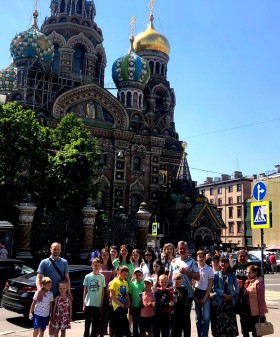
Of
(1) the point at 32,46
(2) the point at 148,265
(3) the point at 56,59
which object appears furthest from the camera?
(3) the point at 56,59

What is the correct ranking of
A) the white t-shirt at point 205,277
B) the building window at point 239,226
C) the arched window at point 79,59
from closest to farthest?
the white t-shirt at point 205,277
the arched window at point 79,59
the building window at point 239,226

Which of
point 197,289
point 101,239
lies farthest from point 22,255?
point 197,289

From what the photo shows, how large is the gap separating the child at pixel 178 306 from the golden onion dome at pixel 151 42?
4427 centimetres

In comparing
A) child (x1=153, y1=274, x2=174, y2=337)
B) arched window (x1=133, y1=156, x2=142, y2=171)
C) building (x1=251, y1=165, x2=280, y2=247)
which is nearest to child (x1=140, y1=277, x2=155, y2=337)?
child (x1=153, y1=274, x2=174, y2=337)

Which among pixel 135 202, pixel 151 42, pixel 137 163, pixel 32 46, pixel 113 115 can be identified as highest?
pixel 151 42

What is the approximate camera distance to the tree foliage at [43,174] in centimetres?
2294

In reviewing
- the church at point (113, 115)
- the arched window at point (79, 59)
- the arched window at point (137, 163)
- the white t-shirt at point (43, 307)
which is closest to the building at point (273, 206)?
the church at point (113, 115)

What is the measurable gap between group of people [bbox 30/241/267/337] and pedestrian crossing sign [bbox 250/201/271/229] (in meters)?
2.68

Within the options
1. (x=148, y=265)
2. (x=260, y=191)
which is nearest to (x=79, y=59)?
(x=260, y=191)

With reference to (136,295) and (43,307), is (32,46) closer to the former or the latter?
(136,295)

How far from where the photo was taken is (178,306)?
283 inches

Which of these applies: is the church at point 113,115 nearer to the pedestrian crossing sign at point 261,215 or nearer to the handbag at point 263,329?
the pedestrian crossing sign at point 261,215

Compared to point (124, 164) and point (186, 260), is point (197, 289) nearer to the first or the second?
point (186, 260)

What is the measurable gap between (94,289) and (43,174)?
17328 mm
